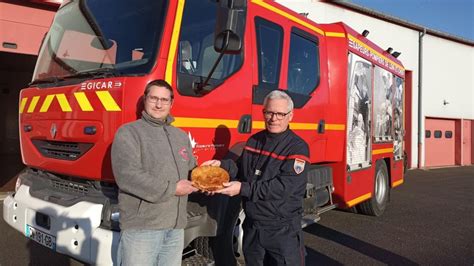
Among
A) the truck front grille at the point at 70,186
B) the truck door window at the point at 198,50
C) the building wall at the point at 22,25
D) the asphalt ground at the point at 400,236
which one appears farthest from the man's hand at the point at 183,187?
the building wall at the point at 22,25

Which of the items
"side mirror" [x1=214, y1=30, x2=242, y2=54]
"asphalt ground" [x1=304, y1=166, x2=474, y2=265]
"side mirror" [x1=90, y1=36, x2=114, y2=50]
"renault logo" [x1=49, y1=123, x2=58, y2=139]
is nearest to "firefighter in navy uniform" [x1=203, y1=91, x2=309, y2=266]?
"side mirror" [x1=214, y1=30, x2=242, y2=54]

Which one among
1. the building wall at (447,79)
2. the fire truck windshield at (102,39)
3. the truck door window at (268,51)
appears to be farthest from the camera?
the building wall at (447,79)

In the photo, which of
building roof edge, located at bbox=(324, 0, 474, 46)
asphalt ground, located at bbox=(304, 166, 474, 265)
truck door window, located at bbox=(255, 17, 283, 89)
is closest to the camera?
truck door window, located at bbox=(255, 17, 283, 89)

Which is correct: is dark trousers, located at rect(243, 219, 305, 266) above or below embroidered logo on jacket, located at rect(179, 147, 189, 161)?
below

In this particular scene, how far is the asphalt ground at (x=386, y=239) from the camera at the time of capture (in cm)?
445

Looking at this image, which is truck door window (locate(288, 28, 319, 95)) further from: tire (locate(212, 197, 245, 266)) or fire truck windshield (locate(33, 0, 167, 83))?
fire truck windshield (locate(33, 0, 167, 83))

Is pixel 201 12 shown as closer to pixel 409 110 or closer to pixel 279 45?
pixel 279 45

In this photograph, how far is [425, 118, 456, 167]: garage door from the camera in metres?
18.0

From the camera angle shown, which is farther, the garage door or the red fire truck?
the garage door

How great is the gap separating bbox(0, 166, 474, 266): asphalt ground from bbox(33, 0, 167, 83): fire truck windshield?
7.04ft

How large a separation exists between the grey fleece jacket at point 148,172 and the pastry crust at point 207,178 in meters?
0.09

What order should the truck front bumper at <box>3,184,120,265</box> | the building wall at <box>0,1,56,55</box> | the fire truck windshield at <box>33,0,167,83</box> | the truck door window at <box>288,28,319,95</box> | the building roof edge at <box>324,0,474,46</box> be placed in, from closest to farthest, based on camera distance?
the truck front bumper at <box>3,184,120,265</box> → the fire truck windshield at <box>33,0,167,83</box> → the truck door window at <box>288,28,319,95</box> → the building wall at <box>0,1,56,55</box> → the building roof edge at <box>324,0,474,46</box>

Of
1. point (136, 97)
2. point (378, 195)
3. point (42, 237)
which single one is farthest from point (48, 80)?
point (378, 195)

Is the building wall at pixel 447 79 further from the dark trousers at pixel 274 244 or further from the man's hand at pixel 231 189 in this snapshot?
the man's hand at pixel 231 189
